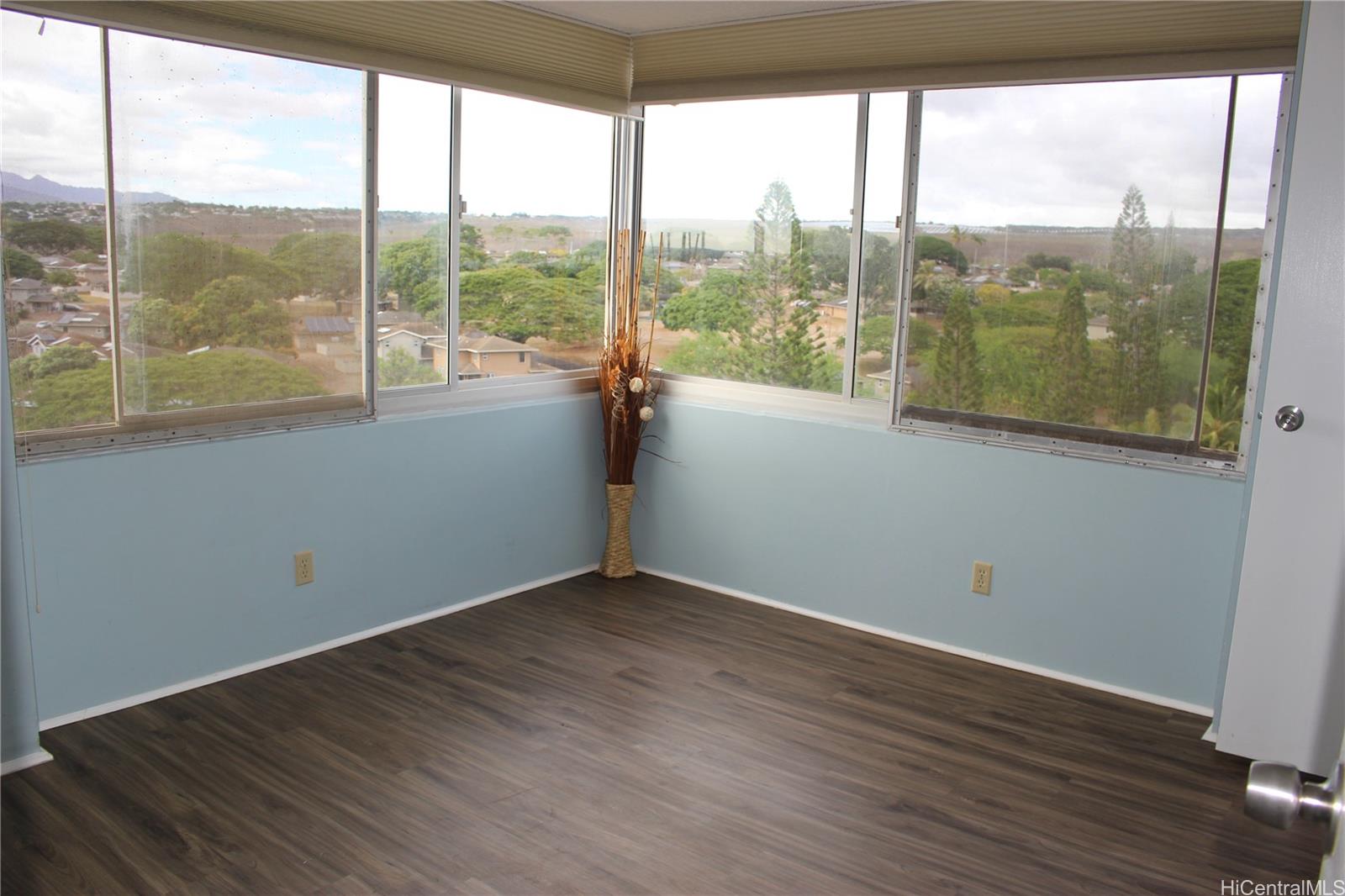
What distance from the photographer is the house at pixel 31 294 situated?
2945mm

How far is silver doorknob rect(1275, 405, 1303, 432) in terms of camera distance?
296 centimetres

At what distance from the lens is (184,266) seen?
331 cm

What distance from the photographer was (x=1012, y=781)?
9.96 ft

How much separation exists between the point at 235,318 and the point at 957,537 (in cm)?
264

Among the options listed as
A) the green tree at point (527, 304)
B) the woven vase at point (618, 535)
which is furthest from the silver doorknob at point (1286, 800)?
the woven vase at point (618, 535)

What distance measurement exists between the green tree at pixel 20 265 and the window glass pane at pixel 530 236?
61.7 inches

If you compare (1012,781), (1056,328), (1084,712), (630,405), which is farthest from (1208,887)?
(630,405)

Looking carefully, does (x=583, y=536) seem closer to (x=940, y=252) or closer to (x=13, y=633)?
(x=940, y=252)

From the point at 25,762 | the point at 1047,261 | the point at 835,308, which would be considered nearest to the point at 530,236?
the point at 835,308

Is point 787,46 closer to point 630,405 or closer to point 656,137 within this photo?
point 656,137

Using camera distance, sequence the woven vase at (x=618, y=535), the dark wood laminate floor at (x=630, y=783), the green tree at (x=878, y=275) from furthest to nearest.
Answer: the woven vase at (x=618, y=535)
the green tree at (x=878, y=275)
the dark wood laminate floor at (x=630, y=783)

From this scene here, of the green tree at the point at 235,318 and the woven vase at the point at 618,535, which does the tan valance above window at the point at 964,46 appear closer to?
the woven vase at the point at 618,535

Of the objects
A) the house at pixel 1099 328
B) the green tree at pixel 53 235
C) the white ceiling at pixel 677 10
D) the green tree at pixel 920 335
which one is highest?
the white ceiling at pixel 677 10

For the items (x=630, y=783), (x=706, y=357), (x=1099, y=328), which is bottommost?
(x=630, y=783)
